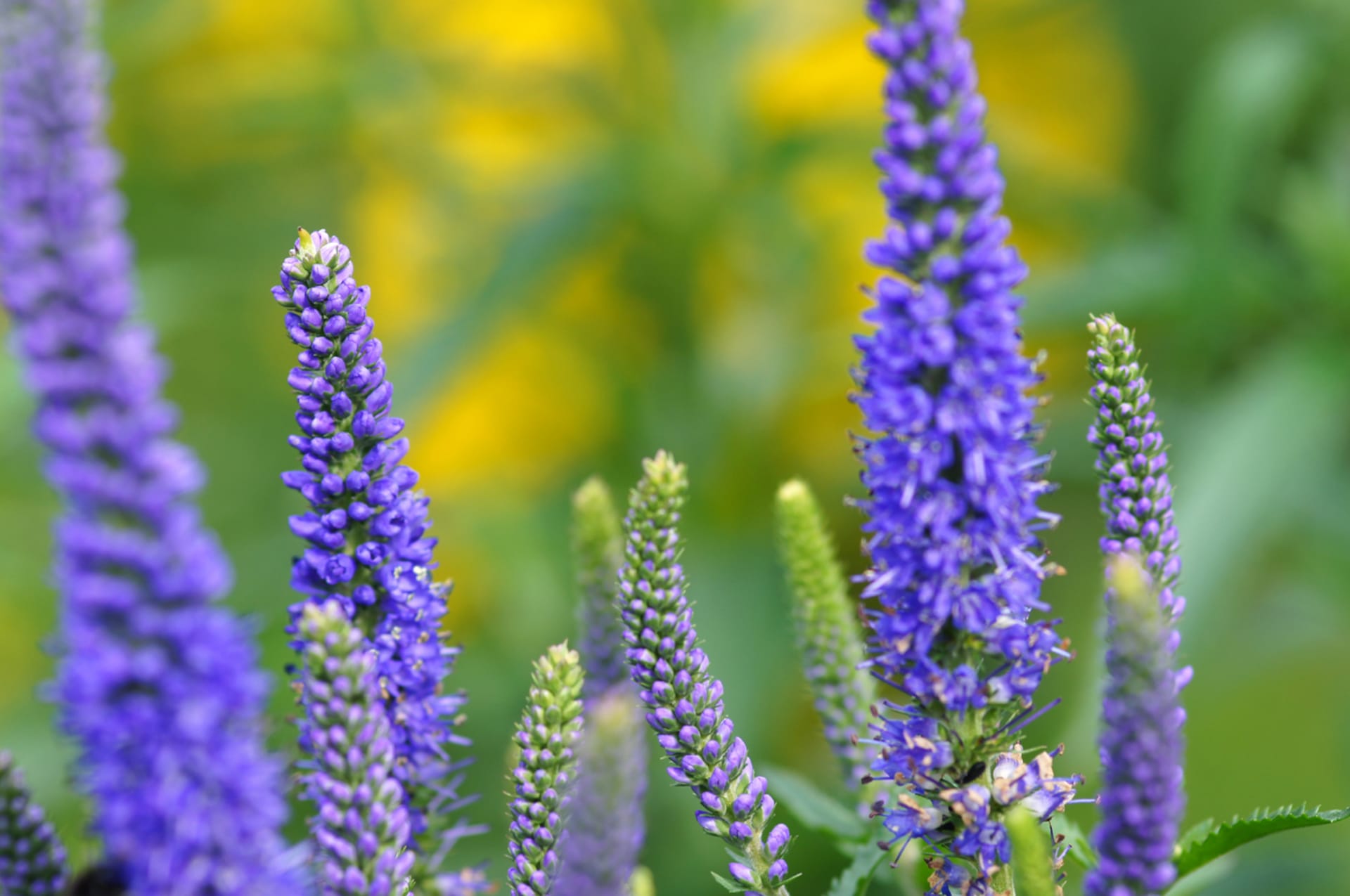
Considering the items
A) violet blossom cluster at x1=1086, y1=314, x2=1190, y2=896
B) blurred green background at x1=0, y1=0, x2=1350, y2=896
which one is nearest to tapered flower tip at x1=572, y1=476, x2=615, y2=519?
violet blossom cluster at x1=1086, y1=314, x2=1190, y2=896

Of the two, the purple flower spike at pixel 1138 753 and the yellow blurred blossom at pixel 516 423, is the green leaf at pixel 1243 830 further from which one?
the yellow blurred blossom at pixel 516 423

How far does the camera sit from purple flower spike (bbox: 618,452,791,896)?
1406mm

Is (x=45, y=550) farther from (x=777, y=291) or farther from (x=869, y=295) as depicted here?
(x=869, y=295)

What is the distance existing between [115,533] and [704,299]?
13.7ft

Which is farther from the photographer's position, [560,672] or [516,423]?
[516,423]

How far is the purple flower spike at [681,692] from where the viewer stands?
1406 mm

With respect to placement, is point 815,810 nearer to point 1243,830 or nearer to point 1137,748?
point 1243,830

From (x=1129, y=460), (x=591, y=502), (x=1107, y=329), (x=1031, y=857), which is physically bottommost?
(x=1031, y=857)

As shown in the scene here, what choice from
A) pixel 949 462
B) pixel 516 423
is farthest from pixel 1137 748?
pixel 516 423

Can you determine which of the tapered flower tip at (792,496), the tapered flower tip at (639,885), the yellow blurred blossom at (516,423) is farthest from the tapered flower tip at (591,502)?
the yellow blurred blossom at (516,423)

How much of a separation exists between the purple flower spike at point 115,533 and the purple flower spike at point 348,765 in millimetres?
77

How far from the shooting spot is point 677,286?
5.01m

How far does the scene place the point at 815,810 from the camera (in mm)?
1792

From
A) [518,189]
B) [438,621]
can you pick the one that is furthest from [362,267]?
[438,621]
